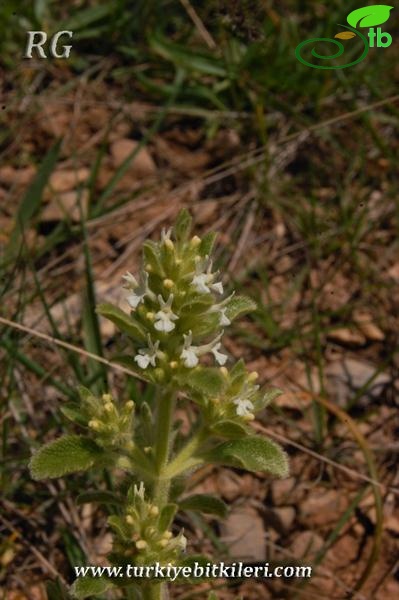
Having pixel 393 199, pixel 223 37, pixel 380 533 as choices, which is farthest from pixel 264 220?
pixel 380 533

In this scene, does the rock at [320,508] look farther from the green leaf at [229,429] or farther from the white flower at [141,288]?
the white flower at [141,288]

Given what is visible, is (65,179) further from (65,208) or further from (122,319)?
(122,319)

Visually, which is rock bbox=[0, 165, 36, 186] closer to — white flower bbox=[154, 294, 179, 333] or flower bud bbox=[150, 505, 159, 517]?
white flower bbox=[154, 294, 179, 333]

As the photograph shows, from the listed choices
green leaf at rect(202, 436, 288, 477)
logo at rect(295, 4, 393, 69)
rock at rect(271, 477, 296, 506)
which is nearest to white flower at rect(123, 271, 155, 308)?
green leaf at rect(202, 436, 288, 477)

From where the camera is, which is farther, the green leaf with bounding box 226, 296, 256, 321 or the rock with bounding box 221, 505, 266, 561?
the rock with bounding box 221, 505, 266, 561

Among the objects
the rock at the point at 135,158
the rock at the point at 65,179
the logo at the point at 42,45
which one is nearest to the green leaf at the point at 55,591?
the rock at the point at 65,179

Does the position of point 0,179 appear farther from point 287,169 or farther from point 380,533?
point 380,533
